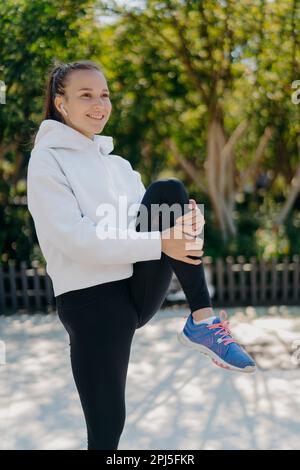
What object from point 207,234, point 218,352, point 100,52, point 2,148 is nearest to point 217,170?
point 207,234

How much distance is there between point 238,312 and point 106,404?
5714 millimetres

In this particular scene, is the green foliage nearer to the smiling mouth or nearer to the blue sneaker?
the smiling mouth

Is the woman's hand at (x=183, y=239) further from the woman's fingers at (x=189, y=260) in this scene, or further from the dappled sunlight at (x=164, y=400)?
the dappled sunlight at (x=164, y=400)

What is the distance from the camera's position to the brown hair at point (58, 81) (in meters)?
2.07

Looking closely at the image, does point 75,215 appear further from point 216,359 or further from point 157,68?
point 157,68

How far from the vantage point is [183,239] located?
1947mm

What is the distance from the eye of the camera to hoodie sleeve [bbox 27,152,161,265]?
6.04ft

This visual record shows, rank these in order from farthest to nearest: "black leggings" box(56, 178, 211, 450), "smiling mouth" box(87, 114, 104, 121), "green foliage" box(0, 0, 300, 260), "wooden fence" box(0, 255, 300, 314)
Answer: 1. "wooden fence" box(0, 255, 300, 314)
2. "green foliage" box(0, 0, 300, 260)
3. "smiling mouth" box(87, 114, 104, 121)
4. "black leggings" box(56, 178, 211, 450)

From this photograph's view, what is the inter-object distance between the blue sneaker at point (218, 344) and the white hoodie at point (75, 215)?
1.24ft

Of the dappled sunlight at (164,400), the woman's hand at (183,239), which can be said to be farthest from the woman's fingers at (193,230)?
the dappled sunlight at (164,400)

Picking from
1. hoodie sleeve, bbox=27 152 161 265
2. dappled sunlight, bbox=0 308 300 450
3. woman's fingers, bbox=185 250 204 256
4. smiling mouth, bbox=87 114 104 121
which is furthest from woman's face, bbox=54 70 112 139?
dappled sunlight, bbox=0 308 300 450

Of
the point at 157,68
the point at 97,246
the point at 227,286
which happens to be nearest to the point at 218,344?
the point at 97,246

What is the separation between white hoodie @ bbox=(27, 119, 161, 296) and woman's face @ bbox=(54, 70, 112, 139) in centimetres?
6

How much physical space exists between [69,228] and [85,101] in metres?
0.50
